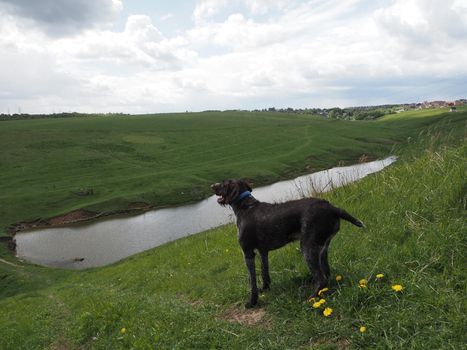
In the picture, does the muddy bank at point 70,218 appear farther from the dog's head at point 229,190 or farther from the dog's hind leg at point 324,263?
the dog's hind leg at point 324,263

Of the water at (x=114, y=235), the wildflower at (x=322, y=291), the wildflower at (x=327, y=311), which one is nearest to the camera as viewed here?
the wildflower at (x=327, y=311)

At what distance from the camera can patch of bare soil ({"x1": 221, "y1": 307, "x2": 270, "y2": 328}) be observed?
7.37 meters

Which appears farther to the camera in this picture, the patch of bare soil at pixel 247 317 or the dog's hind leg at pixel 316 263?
the patch of bare soil at pixel 247 317

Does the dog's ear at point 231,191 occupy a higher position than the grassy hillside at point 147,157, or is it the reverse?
the dog's ear at point 231,191

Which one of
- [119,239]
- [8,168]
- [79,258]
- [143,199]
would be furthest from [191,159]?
[79,258]

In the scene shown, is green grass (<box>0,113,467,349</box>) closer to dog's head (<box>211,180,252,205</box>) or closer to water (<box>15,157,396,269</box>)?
dog's head (<box>211,180,252,205</box>)

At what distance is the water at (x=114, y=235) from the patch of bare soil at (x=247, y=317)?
28173 millimetres

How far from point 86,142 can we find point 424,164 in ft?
305

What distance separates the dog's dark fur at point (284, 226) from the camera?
23.8ft

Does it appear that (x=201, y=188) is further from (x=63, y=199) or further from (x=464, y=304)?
(x=464, y=304)

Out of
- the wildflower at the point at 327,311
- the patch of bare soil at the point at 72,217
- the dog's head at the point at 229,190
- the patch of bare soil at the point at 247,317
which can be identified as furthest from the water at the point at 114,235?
the wildflower at the point at 327,311

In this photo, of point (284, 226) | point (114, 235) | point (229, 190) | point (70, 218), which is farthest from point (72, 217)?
point (284, 226)

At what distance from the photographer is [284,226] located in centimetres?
768

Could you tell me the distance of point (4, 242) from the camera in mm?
45094
